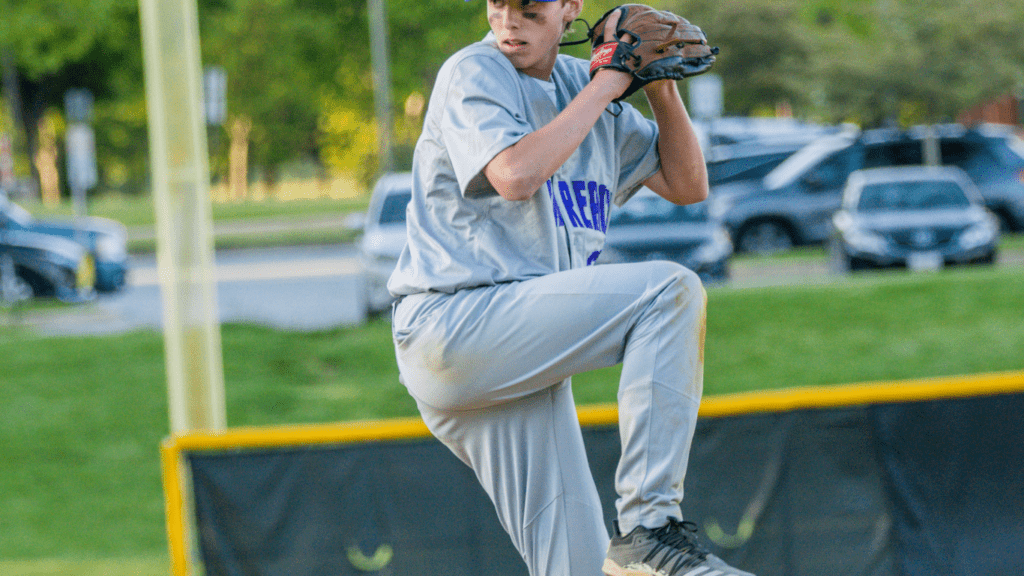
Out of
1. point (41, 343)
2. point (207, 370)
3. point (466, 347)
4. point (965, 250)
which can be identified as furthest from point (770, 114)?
point (466, 347)

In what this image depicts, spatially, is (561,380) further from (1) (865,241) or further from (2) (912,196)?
(2) (912,196)

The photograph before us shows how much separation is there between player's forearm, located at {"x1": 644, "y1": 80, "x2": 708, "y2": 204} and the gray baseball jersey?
101 mm


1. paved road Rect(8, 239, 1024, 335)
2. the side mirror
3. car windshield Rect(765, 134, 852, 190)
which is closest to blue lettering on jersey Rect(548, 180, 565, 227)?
paved road Rect(8, 239, 1024, 335)

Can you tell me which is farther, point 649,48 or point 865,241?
point 865,241

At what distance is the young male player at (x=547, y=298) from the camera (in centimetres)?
191

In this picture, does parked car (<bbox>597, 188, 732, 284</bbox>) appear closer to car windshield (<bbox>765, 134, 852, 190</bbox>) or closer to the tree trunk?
car windshield (<bbox>765, 134, 852, 190</bbox>)

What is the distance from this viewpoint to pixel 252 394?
8.10 metres

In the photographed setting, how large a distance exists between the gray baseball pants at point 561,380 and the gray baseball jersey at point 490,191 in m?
0.06

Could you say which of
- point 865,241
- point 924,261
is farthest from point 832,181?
point 924,261

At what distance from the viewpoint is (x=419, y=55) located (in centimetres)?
1675

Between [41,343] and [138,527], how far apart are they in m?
3.46

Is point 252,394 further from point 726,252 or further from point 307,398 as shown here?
point 726,252

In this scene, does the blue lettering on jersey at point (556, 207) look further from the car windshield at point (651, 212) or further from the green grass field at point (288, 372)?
the car windshield at point (651, 212)

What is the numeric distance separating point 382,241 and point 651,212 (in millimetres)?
2593
